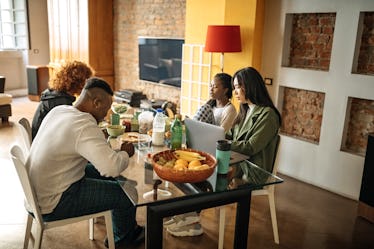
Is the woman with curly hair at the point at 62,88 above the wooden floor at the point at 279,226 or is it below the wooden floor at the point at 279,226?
above

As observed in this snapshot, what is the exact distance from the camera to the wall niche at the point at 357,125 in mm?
3162

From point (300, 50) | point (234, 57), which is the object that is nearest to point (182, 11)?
point (234, 57)

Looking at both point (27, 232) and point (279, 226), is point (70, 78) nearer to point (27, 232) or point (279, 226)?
point (27, 232)

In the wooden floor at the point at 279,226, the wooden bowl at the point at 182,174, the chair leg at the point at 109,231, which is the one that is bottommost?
the wooden floor at the point at 279,226

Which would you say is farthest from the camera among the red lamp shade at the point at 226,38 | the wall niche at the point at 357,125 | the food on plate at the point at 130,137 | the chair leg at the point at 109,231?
the red lamp shade at the point at 226,38

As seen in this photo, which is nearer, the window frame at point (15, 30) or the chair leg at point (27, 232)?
the chair leg at point (27, 232)

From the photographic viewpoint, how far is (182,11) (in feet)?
16.9

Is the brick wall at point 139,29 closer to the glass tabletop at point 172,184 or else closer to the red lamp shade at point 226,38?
the red lamp shade at point 226,38

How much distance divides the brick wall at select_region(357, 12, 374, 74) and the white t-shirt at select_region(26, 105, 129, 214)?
2421mm

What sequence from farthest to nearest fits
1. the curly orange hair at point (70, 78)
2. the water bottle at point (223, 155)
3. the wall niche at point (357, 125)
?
the wall niche at point (357, 125), the curly orange hair at point (70, 78), the water bottle at point (223, 155)

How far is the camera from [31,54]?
811 centimetres

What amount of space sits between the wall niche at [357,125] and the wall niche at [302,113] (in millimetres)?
289

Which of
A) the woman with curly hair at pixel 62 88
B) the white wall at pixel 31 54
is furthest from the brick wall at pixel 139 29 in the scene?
the woman with curly hair at pixel 62 88

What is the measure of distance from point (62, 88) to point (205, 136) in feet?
4.06
